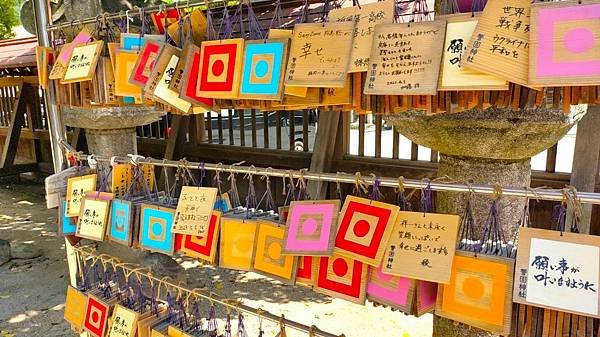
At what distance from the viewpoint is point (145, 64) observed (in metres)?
1.68

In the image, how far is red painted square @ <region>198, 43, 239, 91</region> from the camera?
146 centimetres

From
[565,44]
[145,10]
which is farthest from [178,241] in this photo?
[565,44]

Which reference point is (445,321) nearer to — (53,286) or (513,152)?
(513,152)

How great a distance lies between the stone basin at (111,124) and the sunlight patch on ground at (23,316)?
156 cm

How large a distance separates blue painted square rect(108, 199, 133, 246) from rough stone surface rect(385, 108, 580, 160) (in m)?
1.19

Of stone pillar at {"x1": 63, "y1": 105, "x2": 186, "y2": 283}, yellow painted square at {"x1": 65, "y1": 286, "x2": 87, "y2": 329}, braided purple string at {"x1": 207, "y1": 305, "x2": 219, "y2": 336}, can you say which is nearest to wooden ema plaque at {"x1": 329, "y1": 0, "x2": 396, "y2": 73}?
braided purple string at {"x1": 207, "y1": 305, "x2": 219, "y2": 336}

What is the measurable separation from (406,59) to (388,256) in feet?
1.89

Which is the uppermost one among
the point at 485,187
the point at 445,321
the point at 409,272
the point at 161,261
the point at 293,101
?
the point at 293,101

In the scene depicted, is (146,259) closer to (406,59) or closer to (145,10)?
(145,10)

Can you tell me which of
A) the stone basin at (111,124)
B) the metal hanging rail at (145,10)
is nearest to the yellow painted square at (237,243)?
the metal hanging rail at (145,10)

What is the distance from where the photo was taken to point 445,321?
212 centimetres

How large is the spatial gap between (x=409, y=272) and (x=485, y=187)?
0.33 meters

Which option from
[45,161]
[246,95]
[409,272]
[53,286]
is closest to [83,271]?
[246,95]

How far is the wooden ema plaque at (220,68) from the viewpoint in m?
1.45
